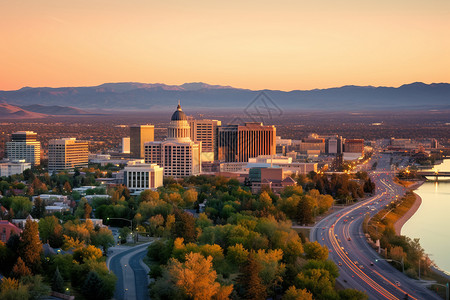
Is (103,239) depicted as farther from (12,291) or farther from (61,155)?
(61,155)

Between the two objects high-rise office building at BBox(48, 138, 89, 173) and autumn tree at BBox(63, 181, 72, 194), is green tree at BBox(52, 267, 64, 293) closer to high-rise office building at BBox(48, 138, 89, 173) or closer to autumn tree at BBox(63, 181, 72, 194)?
autumn tree at BBox(63, 181, 72, 194)

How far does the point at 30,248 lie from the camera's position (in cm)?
3709

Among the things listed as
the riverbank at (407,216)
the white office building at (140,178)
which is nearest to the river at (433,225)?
the riverbank at (407,216)

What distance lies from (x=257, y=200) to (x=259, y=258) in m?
26.2

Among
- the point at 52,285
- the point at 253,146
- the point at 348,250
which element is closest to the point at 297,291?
the point at 52,285

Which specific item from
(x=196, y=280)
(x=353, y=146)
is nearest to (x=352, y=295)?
(x=196, y=280)

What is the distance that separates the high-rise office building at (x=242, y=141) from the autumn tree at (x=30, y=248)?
259 feet

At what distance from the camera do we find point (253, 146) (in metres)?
118

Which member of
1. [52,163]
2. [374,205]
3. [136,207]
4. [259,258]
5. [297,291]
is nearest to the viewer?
[297,291]

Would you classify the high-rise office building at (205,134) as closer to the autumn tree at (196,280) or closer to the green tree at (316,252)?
the green tree at (316,252)

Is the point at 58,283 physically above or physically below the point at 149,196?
below

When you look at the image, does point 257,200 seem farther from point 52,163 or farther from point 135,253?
point 52,163

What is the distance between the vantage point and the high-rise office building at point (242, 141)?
117 meters

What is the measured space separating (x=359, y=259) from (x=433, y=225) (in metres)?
20.3
